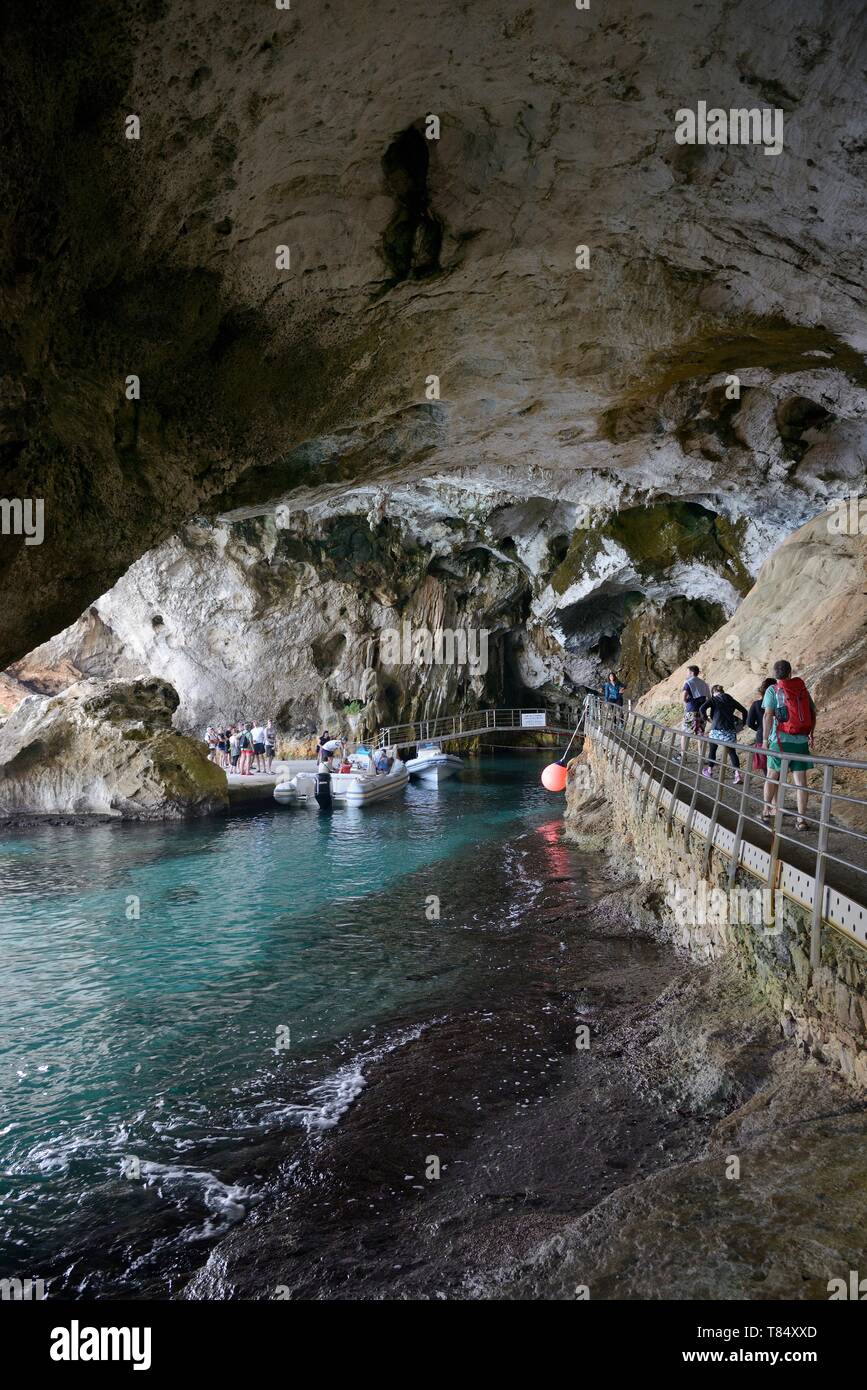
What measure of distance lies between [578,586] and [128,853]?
1606 centimetres

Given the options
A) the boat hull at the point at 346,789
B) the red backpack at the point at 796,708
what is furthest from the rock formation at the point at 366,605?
the red backpack at the point at 796,708

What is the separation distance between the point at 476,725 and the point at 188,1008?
95.6 ft

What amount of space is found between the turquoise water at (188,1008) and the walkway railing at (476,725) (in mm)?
15142

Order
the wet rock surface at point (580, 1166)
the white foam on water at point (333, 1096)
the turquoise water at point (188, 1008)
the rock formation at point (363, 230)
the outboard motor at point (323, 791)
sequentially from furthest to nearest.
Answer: the outboard motor at point (323, 791) → the white foam on water at point (333, 1096) → the rock formation at point (363, 230) → the turquoise water at point (188, 1008) → the wet rock surface at point (580, 1166)

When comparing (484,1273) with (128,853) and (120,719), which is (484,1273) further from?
(120,719)

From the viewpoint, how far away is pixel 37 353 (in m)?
5.73

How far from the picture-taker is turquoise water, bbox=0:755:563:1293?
4680mm

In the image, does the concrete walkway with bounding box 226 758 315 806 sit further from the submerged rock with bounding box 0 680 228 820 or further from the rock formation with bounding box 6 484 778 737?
the rock formation with bounding box 6 484 778 737

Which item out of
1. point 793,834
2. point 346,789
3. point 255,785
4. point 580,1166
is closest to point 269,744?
point 255,785

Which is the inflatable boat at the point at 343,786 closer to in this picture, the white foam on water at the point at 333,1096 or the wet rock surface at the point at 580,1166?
the wet rock surface at the point at 580,1166

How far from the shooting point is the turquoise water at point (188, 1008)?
4.68 metres

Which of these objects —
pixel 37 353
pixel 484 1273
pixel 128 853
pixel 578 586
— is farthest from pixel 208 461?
pixel 578 586

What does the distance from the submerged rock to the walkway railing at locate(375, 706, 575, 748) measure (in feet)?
30.8

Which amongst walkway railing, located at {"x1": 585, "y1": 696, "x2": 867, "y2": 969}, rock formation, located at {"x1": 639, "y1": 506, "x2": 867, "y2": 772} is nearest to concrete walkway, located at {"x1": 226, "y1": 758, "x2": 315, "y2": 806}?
rock formation, located at {"x1": 639, "y1": 506, "x2": 867, "y2": 772}
